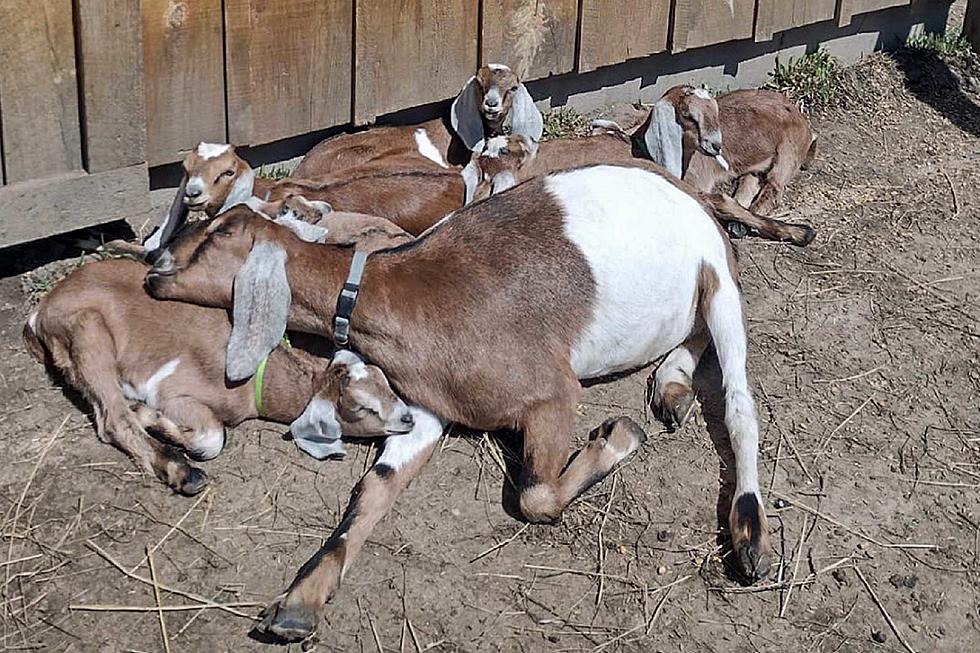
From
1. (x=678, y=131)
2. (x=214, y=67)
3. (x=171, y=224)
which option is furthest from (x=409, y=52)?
(x=171, y=224)

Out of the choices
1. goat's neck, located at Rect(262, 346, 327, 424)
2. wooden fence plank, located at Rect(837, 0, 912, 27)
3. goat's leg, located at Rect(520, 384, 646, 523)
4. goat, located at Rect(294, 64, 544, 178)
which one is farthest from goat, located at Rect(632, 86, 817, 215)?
goat's neck, located at Rect(262, 346, 327, 424)

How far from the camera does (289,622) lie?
144 inches

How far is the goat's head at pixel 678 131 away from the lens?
615 centimetres

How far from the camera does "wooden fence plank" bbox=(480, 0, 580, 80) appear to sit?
6.26 metres

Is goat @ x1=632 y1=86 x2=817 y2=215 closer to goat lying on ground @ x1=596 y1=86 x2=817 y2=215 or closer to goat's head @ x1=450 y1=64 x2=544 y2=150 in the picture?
goat lying on ground @ x1=596 y1=86 x2=817 y2=215

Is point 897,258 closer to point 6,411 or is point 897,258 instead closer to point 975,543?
point 975,543

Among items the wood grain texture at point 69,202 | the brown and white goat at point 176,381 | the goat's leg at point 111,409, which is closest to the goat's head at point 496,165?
the wood grain texture at point 69,202

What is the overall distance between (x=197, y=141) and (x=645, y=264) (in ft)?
6.43

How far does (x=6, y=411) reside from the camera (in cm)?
450

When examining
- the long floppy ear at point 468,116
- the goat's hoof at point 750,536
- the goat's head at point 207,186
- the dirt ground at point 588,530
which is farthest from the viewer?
the long floppy ear at point 468,116

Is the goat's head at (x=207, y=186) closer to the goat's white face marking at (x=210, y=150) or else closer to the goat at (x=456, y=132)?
the goat's white face marking at (x=210, y=150)

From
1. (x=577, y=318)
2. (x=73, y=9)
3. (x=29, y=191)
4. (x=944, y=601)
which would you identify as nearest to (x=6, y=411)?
(x=29, y=191)

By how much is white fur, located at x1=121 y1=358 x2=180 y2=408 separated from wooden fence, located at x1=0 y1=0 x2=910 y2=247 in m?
0.91

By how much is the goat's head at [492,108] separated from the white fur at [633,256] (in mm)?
1250
